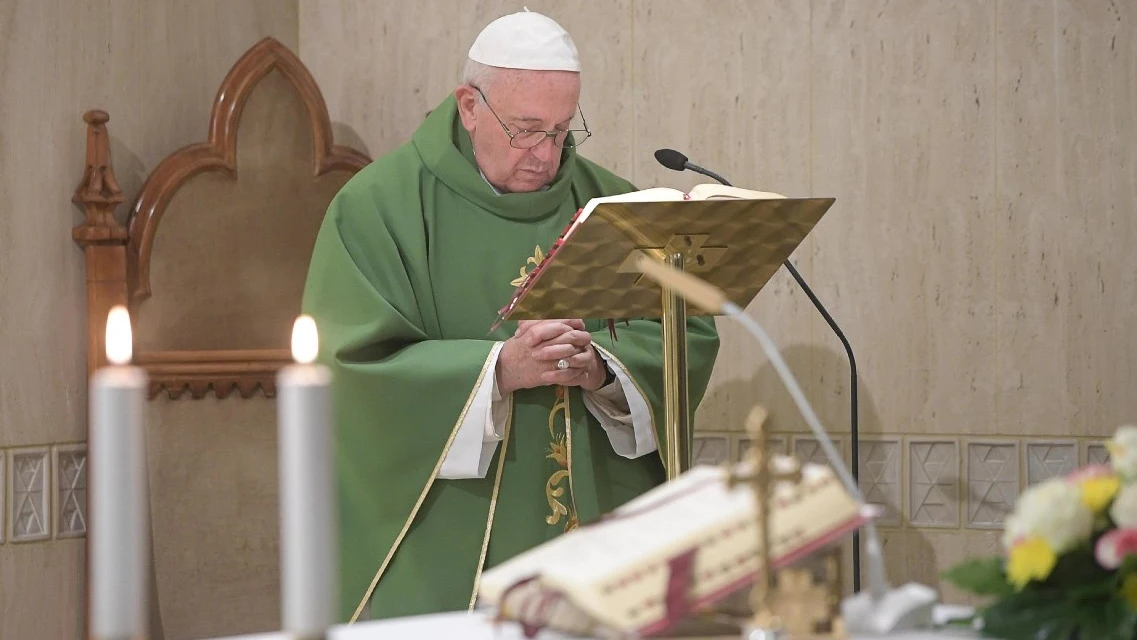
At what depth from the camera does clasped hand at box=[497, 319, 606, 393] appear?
348 centimetres

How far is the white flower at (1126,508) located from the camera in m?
1.69

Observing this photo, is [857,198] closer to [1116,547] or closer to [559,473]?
[559,473]

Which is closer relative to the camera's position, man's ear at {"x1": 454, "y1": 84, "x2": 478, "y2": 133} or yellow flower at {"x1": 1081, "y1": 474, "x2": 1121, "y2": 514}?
yellow flower at {"x1": 1081, "y1": 474, "x2": 1121, "y2": 514}

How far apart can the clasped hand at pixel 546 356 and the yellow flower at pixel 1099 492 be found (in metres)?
1.83

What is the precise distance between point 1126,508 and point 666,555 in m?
0.57

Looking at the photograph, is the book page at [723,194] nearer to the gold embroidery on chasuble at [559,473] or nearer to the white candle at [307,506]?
the gold embroidery on chasuble at [559,473]

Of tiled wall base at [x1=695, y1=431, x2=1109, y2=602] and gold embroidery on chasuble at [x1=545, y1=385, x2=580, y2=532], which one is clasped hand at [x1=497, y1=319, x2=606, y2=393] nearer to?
gold embroidery on chasuble at [x1=545, y1=385, x2=580, y2=532]

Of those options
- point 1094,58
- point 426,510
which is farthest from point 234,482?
point 1094,58

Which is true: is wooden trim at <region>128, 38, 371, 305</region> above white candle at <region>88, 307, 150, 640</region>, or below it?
above

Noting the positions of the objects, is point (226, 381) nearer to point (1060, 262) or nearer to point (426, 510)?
point (426, 510)

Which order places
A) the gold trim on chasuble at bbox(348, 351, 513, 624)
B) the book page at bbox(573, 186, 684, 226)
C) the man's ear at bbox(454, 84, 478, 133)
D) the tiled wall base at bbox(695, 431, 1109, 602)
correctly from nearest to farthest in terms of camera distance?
the book page at bbox(573, 186, 684, 226) < the gold trim on chasuble at bbox(348, 351, 513, 624) < the man's ear at bbox(454, 84, 478, 133) < the tiled wall base at bbox(695, 431, 1109, 602)

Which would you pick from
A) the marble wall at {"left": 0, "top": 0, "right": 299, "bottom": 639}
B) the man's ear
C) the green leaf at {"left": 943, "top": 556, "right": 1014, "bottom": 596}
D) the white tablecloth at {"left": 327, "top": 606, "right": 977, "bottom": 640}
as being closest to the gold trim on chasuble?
the man's ear

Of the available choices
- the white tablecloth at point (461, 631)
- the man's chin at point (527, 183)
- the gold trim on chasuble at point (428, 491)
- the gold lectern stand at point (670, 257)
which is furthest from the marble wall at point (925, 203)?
the white tablecloth at point (461, 631)

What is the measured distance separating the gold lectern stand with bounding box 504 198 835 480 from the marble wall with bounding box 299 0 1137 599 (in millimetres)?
2041
